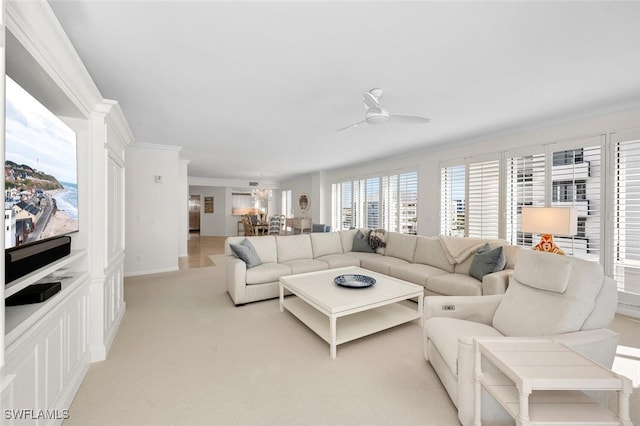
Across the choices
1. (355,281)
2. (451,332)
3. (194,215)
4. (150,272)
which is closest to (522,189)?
(355,281)

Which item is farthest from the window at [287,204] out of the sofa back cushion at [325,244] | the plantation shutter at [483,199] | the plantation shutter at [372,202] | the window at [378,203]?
the plantation shutter at [483,199]

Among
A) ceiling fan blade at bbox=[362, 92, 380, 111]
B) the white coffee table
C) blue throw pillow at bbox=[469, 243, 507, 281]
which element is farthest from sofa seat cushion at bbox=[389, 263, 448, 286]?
ceiling fan blade at bbox=[362, 92, 380, 111]

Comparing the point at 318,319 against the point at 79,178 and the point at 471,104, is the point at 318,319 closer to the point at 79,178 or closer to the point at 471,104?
the point at 79,178

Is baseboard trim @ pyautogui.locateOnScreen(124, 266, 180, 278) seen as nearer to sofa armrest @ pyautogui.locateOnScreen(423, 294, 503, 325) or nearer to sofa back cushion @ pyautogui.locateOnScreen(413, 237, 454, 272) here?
sofa back cushion @ pyautogui.locateOnScreen(413, 237, 454, 272)

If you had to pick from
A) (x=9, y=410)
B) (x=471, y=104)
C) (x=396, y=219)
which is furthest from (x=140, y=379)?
(x=396, y=219)

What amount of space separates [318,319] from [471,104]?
9.72 ft

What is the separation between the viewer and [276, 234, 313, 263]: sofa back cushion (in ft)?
14.6

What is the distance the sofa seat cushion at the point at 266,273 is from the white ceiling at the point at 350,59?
2.03 metres

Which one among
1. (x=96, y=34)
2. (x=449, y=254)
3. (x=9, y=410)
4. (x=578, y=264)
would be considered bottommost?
(x=9, y=410)

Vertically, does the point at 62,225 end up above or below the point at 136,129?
below

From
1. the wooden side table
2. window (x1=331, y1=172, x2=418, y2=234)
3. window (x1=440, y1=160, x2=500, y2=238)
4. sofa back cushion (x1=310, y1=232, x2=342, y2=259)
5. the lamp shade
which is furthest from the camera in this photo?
window (x1=331, y1=172, x2=418, y2=234)

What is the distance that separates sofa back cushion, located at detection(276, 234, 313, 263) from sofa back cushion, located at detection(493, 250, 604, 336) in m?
3.01

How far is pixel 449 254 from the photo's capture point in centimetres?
371

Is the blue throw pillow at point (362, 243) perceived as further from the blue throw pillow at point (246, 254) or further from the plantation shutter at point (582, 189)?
the plantation shutter at point (582, 189)
